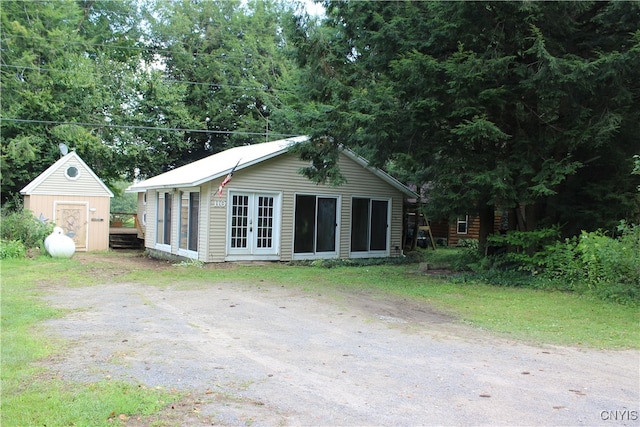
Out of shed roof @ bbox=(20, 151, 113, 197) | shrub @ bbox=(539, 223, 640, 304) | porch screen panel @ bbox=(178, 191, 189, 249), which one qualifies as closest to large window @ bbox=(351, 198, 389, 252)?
porch screen panel @ bbox=(178, 191, 189, 249)

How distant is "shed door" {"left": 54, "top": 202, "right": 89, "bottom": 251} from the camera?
2019 cm

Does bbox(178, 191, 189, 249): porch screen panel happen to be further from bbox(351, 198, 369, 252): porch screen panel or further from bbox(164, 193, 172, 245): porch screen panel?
bbox(351, 198, 369, 252): porch screen panel

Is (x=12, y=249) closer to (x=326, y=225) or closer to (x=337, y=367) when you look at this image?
(x=326, y=225)

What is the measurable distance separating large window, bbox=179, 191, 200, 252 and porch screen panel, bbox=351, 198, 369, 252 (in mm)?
5112

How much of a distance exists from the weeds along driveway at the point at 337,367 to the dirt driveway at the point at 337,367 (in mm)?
13

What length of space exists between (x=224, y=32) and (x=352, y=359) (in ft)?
103

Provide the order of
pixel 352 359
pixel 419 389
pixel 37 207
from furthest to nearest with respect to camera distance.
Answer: pixel 37 207 < pixel 352 359 < pixel 419 389

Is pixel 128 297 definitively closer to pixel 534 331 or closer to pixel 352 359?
pixel 352 359

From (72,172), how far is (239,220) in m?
8.74

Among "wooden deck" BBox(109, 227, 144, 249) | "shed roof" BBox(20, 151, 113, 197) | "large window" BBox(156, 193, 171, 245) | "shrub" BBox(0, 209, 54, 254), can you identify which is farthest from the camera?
"wooden deck" BBox(109, 227, 144, 249)

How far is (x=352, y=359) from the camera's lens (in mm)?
5648

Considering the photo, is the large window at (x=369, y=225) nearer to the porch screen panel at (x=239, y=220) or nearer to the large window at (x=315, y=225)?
the large window at (x=315, y=225)

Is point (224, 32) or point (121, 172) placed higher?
point (224, 32)

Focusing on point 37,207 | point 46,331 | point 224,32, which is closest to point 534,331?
point 46,331
